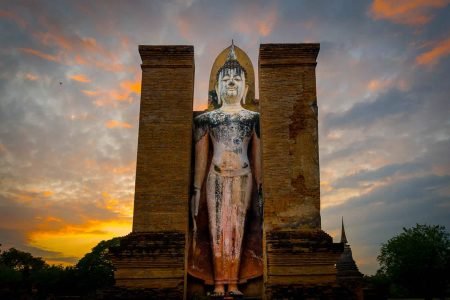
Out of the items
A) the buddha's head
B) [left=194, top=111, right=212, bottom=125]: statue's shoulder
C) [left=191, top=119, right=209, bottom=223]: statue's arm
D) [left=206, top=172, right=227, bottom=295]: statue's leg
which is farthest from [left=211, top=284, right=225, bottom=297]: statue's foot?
the buddha's head

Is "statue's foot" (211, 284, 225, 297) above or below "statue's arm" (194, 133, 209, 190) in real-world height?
below

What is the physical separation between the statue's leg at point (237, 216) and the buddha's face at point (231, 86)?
190cm

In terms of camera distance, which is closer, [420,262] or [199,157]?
[199,157]

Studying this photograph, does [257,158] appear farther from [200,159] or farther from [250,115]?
[200,159]

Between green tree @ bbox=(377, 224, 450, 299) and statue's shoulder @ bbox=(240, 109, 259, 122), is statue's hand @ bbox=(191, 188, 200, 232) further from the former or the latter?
green tree @ bbox=(377, 224, 450, 299)

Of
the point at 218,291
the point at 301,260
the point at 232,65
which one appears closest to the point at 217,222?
the point at 218,291

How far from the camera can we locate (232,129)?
9836mm

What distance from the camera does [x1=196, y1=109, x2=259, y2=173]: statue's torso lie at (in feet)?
31.6

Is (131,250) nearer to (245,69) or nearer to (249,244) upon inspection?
(249,244)

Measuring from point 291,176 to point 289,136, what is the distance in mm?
754

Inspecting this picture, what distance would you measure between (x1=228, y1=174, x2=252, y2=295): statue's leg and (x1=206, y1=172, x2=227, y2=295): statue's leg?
0.18 metres

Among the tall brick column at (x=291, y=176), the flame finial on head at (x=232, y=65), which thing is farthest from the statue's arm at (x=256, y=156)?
the flame finial on head at (x=232, y=65)

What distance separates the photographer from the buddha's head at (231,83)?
1049 cm

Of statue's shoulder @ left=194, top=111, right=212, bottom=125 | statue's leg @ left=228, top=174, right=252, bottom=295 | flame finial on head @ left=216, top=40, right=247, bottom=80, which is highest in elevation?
flame finial on head @ left=216, top=40, right=247, bottom=80
